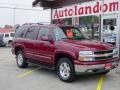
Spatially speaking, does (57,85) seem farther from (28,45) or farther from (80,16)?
(80,16)

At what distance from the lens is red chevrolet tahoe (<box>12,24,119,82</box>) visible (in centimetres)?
877

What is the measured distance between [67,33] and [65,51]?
1.37 metres

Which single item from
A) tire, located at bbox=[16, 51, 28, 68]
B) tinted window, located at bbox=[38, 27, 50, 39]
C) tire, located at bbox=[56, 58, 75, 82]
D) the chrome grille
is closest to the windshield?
tinted window, located at bbox=[38, 27, 50, 39]

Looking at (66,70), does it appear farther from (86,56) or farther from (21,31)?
(21,31)

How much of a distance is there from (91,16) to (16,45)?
16.3 ft

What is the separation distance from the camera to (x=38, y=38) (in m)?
10.9

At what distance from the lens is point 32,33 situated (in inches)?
451

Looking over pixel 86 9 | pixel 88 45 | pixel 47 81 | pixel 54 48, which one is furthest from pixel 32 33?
pixel 86 9

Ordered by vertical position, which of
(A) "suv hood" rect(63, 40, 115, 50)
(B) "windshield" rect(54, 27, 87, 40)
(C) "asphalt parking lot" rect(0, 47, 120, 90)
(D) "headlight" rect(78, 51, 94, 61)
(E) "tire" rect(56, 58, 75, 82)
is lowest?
(C) "asphalt parking lot" rect(0, 47, 120, 90)

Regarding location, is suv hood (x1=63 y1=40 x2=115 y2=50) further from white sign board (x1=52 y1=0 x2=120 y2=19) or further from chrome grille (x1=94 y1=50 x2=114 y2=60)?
white sign board (x1=52 y1=0 x2=120 y2=19)

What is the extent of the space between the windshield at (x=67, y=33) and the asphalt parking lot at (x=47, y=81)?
1.46 metres

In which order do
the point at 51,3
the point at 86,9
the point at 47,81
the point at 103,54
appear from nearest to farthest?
the point at 103,54 → the point at 47,81 → the point at 86,9 → the point at 51,3

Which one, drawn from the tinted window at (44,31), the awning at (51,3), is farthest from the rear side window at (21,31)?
the awning at (51,3)

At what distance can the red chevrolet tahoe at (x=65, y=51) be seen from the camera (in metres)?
8.77
